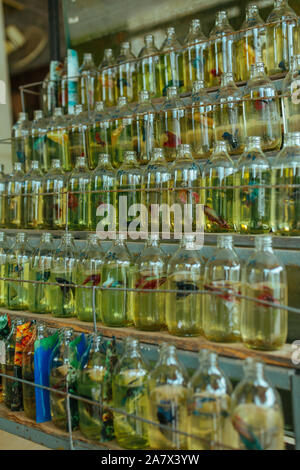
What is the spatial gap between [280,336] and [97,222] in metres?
0.78

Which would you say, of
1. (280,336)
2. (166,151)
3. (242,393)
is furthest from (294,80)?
(242,393)

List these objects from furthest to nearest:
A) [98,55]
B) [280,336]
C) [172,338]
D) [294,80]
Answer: [98,55], [294,80], [172,338], [280,336]

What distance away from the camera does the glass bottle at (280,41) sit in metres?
1.57

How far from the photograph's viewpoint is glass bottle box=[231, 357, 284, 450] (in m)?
1.02

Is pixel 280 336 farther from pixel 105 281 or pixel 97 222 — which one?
pixel 97 222

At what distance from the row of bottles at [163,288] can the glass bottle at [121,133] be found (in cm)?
35

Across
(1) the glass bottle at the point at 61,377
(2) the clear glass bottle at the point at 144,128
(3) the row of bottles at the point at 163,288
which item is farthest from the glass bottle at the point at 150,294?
(2) the clear glass bottle at the point at 144,128

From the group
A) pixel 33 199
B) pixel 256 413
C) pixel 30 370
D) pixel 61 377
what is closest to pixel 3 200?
pixel 33 199

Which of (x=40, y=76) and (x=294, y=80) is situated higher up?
(x=40, y=76)

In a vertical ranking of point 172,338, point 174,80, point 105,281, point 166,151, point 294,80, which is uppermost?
point 174,80

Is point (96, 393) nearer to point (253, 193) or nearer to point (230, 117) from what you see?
point (253, 193)

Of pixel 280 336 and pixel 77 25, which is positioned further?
pixel 77 25

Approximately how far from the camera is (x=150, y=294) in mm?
1396

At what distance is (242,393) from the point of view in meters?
1.04
